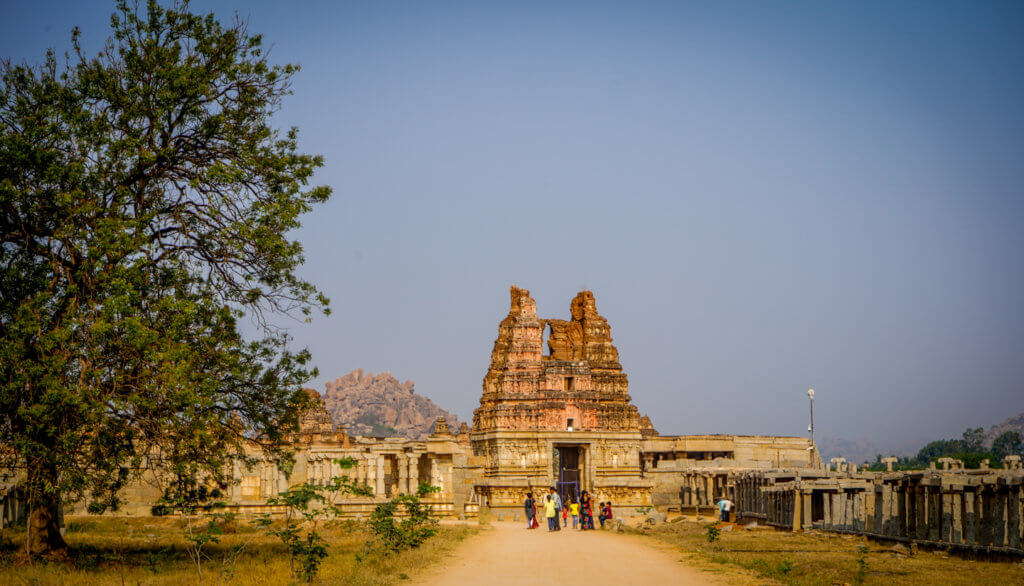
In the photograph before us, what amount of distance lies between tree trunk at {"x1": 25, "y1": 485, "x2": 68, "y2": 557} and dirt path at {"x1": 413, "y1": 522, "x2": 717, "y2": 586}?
7.40 m

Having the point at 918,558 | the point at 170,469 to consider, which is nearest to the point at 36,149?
the point at 170,469

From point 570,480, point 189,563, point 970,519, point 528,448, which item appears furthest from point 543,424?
point 189,563

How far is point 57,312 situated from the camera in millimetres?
17438

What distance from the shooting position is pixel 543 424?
154 ft

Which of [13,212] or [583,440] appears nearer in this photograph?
[13,212]

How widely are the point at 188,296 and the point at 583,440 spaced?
30.8 meters

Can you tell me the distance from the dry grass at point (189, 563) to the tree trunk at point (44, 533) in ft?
1.24

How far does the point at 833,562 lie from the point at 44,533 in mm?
15524

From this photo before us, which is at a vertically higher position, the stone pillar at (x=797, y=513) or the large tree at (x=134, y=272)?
the large tree at (x=134, y=272)

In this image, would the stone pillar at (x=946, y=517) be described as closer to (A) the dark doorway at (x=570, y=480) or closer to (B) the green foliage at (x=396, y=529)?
(B) the green foliage at (x=396, y=529)

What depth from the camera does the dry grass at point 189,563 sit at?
16438 mm

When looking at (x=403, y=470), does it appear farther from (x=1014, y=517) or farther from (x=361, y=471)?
(x=1014, y=517)

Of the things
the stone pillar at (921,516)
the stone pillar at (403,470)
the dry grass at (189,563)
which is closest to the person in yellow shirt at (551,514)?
the dry grass at (189,563)

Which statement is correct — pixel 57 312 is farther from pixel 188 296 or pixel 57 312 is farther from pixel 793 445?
pixel 793 445
